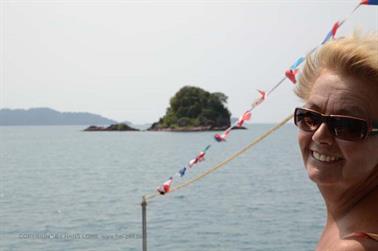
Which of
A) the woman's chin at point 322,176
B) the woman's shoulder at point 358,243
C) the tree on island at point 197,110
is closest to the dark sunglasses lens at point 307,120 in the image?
the woman's chin at point 322,176

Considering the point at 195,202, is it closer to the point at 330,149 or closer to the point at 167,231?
the point at 167,231

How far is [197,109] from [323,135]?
111 metres

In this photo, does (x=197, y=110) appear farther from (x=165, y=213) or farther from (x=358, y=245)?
(x=358, y=245)

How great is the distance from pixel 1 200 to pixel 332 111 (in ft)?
101

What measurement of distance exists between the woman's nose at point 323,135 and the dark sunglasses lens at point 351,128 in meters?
0.04

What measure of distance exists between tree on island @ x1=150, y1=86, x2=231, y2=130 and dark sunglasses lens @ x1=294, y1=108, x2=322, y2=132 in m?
105

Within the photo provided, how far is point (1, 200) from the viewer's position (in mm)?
30500

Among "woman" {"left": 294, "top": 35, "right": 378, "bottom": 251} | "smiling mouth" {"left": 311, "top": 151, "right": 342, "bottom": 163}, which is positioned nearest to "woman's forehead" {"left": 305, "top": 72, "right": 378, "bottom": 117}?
"woman" {"left": 294, "top": 35, "right": 378, "bottom": 251}

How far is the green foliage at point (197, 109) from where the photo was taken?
107938 mm

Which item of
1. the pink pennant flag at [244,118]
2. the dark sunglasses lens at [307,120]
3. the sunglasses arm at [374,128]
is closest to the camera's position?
the sunglasses arm at [374,128]

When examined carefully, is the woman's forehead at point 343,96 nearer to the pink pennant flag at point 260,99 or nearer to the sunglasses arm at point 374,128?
the sunglasses arm at point 374,128

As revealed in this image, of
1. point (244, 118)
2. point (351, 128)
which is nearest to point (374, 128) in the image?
point (351, 128)

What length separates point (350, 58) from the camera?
1478 mm

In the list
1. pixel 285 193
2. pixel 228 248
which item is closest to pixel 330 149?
pixel 228 248
